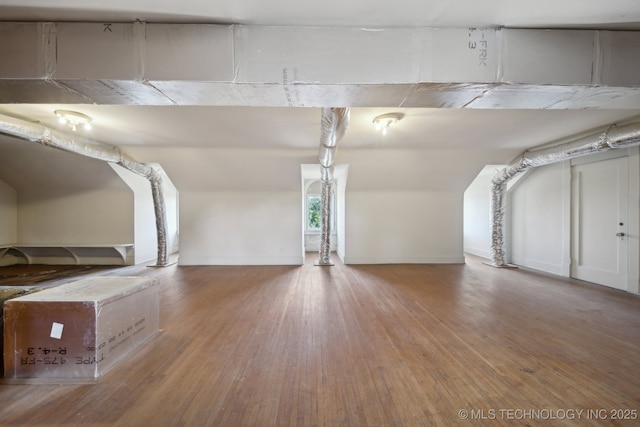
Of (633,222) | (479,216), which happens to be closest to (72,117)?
(633,222)

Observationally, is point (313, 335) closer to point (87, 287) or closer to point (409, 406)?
point (409, 406)

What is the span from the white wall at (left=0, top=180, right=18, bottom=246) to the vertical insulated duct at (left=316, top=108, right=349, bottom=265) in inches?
259

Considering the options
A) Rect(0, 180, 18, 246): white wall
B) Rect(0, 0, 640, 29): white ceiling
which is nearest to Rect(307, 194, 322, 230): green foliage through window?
Rect(0, 0, 640, 29): white ceiling

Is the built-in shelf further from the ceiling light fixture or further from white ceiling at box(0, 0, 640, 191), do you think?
the ceiling light fixture

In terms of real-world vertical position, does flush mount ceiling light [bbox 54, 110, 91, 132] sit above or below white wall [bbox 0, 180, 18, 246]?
above

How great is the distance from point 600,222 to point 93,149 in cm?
806

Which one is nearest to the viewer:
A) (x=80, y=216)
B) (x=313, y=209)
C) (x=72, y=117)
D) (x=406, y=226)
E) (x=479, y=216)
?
(x=72, y=117)

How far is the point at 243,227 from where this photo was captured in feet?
17.7

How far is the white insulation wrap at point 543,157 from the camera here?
292 cm

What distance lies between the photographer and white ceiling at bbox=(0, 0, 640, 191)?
1.38 metres

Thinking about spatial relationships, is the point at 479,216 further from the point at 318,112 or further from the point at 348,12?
the point at 348,12

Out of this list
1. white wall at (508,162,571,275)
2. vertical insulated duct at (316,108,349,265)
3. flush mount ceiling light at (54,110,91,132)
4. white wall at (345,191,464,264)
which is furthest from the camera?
white wall at (345,191,464,264)

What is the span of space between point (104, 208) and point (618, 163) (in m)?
9.32

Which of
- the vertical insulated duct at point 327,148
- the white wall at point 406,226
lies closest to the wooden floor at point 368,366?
the vertical insulated duct at point 327,148
